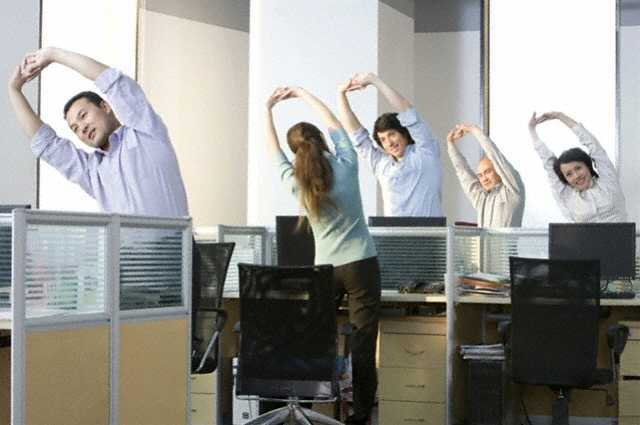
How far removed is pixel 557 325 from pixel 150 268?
2.25 metres

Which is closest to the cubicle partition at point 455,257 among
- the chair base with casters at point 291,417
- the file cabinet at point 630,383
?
the file cabinet at point 630,383

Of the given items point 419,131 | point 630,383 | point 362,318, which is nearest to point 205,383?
point 362,318

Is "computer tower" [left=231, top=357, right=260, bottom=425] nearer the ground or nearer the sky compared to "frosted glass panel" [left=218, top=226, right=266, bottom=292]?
nearer the ground

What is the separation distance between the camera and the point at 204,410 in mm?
6590

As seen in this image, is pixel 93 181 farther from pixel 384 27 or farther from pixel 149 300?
pixel 384 27

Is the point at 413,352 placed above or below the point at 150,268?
below

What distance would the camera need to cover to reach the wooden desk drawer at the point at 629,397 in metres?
6.16

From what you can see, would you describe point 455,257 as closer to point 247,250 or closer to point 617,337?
point 617,337

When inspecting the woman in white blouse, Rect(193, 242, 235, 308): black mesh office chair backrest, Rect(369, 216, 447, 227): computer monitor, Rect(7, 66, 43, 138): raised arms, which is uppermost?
Rect(7, 66, 43, 138): raised arms

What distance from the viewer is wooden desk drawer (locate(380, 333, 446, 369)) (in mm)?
6484

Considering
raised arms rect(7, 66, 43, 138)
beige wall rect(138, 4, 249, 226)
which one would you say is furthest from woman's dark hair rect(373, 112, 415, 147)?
beige wall rect(138, 4, 249, 226)

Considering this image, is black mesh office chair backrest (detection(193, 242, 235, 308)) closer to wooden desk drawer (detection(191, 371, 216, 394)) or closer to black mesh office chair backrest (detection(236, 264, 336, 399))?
black mesh office chair backrest (detection(236, 264, 336, 399))

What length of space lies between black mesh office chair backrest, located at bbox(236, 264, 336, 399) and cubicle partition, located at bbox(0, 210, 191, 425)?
877 millimetres

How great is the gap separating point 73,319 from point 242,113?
→ 8.49 meters
